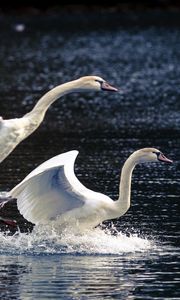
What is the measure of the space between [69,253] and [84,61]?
33.5 meters

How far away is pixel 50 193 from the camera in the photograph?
14164 millimetres

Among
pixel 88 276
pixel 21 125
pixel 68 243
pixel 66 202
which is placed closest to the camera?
pixel 88 276

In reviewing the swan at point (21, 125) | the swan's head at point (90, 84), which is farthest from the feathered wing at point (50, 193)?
the swan's head at point (90, 84)

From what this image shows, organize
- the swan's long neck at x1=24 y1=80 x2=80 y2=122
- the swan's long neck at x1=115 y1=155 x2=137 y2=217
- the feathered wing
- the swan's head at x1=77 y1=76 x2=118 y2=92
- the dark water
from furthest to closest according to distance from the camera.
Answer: the swan's head at x1=77 y1=76 x2=118 y2=92, the swan's long neck at x1=24 y1=80 x2=80 y2=122, the swan's long neck at x1=115 y1=155 x2=137 y2=217, the feathered wing, the dark water

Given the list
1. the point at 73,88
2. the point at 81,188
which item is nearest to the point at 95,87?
the point at 73,88

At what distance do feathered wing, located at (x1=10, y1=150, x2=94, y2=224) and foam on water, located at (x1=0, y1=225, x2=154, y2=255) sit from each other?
202mm

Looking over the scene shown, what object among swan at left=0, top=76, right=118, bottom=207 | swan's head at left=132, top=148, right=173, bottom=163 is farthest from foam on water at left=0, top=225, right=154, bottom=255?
swan at left=0, top=76, right=118, bottom=207

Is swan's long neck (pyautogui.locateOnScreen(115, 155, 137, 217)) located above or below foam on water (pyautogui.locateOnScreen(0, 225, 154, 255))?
above

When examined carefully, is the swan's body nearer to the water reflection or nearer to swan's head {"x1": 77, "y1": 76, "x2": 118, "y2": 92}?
swan's head {"x1": 77, "y1": 76, "x2": 118, "y2": 92}

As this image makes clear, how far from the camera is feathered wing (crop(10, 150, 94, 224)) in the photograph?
1386 centimetres

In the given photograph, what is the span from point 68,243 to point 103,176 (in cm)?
434

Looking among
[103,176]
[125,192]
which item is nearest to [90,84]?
[125,192]

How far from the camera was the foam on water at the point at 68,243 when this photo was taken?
13930 millimetres

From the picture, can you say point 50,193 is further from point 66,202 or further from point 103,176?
point 103,176
